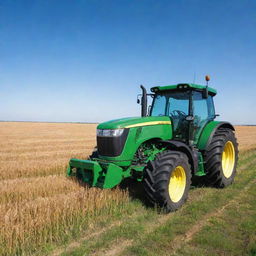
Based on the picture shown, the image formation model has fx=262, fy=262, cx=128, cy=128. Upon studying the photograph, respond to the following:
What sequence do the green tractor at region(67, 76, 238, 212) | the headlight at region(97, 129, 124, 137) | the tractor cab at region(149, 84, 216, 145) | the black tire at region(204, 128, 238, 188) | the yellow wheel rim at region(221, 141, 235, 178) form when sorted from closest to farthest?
1. the green tractor at region(67, 76, 238, 212)
2. the headlight at region(97, 129, 124, 137)
3. the tractor cab at region(149, 84, 216, 145)
4. the black tire at region(204, 128, 238, 188)
5. the yellow wheel rim at region(221, 141, 235, 178)

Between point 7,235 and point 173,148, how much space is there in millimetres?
3284

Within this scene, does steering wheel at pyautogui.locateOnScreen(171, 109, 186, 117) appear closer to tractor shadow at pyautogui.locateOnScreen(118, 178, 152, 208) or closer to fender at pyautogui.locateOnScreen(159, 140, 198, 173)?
fender at pyautogui.locateOnScreen(159, 140, 198, 173)

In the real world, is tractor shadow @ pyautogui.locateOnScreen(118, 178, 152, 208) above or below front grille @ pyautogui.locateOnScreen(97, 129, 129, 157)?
below

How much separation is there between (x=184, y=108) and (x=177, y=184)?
182 cm

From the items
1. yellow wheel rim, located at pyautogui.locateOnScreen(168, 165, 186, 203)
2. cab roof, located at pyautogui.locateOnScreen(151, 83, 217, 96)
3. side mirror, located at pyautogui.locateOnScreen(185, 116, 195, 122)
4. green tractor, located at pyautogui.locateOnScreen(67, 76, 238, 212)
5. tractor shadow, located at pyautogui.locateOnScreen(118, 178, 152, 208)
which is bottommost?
tractor shadow, located at pyautogui.locateOnScreen(118, 178, 152, 208)

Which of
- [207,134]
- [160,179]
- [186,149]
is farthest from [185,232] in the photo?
[207,134]

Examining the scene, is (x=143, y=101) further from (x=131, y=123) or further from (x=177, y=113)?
(x=131, y=123)

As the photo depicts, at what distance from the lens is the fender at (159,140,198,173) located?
5.08 metres

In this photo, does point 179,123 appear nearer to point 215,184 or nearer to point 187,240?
point 215,184

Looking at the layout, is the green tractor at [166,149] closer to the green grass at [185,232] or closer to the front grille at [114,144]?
the front grille at [114,144]

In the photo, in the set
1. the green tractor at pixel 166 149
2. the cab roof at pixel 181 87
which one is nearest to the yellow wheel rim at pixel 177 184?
the green tractor at pixel 166 149

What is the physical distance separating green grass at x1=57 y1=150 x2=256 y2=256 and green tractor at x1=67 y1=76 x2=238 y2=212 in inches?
14.7

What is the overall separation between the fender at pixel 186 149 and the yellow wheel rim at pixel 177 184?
44 centimetres

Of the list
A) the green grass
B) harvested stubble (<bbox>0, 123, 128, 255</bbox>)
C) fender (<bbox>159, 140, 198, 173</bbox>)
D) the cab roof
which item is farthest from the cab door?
harvested stubble (<bbox>0, 123, 128, 255</bbox>)
